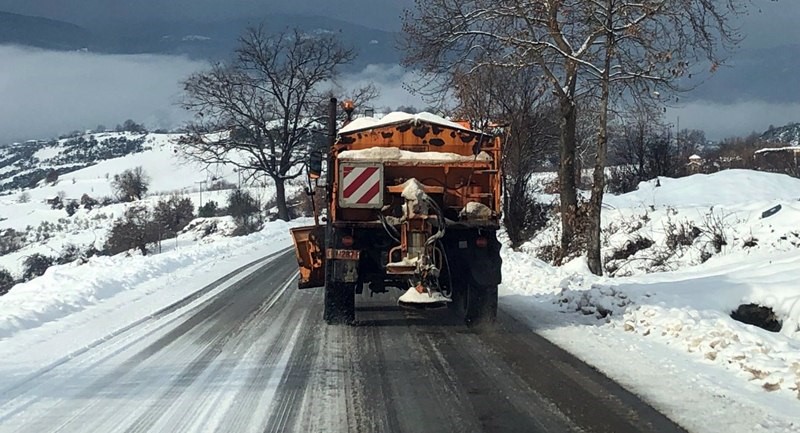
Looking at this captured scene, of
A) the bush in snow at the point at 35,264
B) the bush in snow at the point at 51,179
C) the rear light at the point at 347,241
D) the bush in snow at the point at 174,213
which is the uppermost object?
the bush in snow at the point at 51,179

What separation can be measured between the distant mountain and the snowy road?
299 ft

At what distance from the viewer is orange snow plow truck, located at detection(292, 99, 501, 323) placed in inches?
381

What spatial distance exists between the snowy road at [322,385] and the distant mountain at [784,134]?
91204 mm

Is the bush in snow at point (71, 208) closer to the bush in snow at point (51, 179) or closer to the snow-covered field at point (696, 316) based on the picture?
the bush in snow at point (51, 179)

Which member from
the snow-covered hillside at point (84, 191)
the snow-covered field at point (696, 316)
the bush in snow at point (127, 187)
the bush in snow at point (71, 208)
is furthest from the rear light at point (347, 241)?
the bush in snow at point (127, 187)

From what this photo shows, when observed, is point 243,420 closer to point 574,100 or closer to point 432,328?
point 432,328

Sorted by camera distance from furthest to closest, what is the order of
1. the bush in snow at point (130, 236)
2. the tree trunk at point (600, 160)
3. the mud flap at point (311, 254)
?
the bush in snow at point (130, 236)
the tree trunk at point (600, 160)
the mud flap at point (311, 254)

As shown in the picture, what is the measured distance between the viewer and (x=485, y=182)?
33.5ft

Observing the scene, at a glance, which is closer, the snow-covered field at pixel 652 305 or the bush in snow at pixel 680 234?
the snow-covered field at pixel 652 305

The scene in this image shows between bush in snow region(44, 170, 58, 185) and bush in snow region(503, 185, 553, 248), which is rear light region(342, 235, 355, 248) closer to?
bush in snow region(503, 185, 553, 248)

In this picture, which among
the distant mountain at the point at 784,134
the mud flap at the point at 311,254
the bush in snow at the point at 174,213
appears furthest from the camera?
the distant mountain at the point at 784,134

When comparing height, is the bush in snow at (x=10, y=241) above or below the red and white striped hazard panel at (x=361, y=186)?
below

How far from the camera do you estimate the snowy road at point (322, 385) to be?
5.83m

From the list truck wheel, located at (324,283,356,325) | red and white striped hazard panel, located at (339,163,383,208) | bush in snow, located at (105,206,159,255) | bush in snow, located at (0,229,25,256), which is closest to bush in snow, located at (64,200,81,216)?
bush in snow, located at (0,229,25,256)
